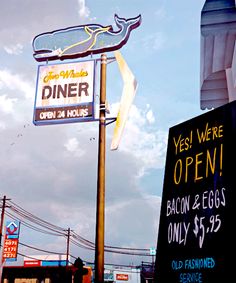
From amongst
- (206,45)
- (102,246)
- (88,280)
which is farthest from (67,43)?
(88,280)

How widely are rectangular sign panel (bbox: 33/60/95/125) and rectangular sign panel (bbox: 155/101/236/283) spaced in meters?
5.33

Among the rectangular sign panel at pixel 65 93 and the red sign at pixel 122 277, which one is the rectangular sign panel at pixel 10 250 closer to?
the red sign at pixel 122 277

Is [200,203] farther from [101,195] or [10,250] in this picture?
[10,250]

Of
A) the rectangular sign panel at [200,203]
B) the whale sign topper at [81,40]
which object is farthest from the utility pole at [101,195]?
the rectangular sign panel at [200,203]

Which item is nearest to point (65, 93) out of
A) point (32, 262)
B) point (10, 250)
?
point (10, 250)

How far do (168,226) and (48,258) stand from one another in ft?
203

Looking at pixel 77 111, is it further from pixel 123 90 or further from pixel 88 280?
pixel 88 280

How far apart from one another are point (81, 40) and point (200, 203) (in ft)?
24.8

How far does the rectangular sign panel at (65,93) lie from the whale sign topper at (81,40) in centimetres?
51

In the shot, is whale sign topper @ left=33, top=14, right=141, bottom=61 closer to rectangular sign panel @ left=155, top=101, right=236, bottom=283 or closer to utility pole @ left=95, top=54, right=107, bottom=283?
utility pole @ left=95, top=54, right=107, bottom=283

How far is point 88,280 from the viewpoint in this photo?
129ft

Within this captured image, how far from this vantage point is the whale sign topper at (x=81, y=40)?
1043cm

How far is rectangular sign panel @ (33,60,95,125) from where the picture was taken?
31.7ft

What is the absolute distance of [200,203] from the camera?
12.7 ft
